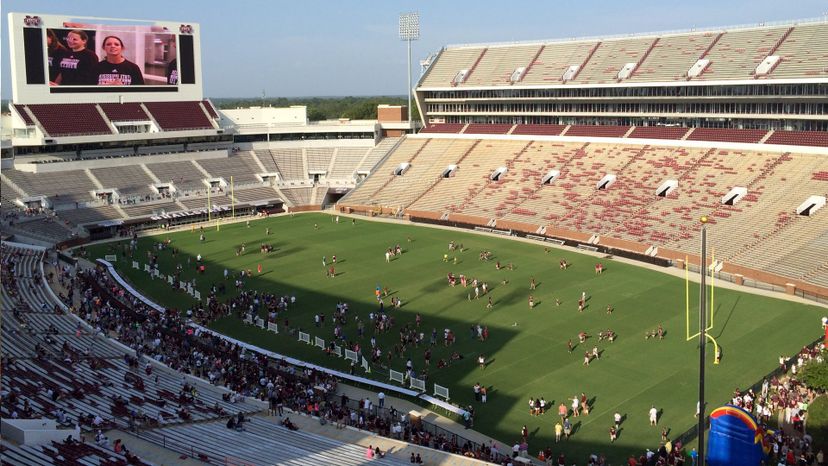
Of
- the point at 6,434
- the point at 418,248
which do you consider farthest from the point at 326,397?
the point at 418,248

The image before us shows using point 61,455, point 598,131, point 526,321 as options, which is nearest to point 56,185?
point 526,321

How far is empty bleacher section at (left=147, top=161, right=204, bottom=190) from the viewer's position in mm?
63594

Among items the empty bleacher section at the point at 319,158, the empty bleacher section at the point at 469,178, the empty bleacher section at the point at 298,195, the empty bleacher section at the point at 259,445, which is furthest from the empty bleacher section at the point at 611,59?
the empty bleacher section at the point at 259,445

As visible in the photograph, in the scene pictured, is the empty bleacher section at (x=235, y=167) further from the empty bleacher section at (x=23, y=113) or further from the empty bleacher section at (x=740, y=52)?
the empty bleacher section at (x=740, y=52)

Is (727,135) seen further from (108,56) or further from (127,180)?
(108,56)

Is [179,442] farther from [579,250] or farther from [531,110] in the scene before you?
[531,110]

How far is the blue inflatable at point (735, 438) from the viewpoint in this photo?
720 inches

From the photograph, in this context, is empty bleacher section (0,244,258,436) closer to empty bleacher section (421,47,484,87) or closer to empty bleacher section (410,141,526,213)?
A: empty bleacher section (410,141,526,213)

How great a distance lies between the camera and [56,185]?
189ft

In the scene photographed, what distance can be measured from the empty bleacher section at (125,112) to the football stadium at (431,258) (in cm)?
24

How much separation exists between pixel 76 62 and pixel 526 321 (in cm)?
4742

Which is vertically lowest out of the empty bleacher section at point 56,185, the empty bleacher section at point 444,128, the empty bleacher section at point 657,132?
the empty bleacher section at point 56,185

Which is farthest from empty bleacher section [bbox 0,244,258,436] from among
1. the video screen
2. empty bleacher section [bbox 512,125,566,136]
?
empty bleacher section [bbox 512,125,566,136]

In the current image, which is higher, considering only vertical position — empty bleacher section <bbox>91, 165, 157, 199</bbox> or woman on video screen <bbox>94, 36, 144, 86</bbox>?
woman on video screen <bbox>94, 36, 144, 86</bbox>
